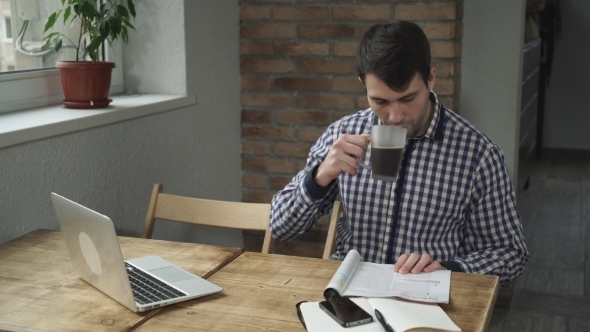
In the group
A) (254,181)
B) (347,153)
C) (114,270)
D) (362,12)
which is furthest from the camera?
(254,181)

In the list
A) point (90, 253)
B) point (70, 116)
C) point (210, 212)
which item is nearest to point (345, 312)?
point (90, 253)

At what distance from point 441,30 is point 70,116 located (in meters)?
1.45

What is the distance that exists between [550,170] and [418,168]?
4.81m

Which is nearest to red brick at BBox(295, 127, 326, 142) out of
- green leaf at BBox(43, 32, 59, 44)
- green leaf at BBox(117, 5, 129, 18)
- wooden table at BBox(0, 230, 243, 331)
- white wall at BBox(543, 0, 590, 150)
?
green leaf at BBox(117, 5, 129, 18)

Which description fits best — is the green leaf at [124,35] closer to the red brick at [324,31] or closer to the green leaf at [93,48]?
Result: the green leaf at [93,48]

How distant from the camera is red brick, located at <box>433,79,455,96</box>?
2873mm

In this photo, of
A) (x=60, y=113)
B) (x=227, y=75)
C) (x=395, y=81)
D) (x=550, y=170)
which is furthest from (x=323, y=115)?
(x=550, y=170)

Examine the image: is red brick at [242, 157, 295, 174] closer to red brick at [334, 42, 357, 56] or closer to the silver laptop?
red brick at [334, 42, 357, 56]

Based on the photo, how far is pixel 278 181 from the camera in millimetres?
3250

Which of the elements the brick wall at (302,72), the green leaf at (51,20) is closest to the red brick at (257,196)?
the brick wall at (302,72)

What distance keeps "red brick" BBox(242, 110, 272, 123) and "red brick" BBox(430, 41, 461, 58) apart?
30.1 inches

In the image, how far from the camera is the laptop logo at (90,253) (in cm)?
146

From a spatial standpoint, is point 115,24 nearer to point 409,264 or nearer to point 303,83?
point 303,83

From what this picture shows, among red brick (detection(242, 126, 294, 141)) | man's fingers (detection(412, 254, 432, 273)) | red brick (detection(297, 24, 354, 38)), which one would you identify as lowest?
man's fingers (detection(412, 254, 432, 273))
